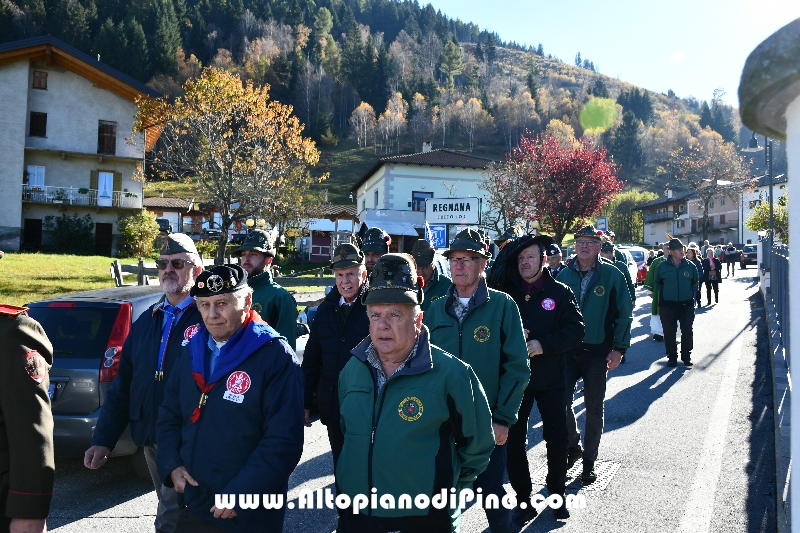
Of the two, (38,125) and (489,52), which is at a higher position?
(489,52)

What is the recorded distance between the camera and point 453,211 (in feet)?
38.2

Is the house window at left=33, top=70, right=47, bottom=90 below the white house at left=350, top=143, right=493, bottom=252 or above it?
above

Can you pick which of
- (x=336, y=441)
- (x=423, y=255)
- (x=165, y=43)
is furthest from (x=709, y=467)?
(x=165, y=43)

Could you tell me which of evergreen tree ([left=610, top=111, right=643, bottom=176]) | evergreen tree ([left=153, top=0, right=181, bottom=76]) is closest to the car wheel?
evergreen tree ([left=153, top=0, right=181, bottom=76])

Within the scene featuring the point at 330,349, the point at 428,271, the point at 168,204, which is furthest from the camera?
the point at 168,204

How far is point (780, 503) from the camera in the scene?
4629 millimetres

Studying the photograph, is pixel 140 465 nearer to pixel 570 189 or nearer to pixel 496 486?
pixel 496 486

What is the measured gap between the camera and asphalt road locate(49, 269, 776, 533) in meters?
4.77

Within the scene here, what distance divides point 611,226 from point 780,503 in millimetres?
78700

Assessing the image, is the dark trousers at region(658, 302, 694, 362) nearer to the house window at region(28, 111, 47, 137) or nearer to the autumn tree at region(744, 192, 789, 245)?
the autumn tree at region(744, 192, 789, 245)

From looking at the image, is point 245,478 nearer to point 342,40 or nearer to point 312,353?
point 312,353

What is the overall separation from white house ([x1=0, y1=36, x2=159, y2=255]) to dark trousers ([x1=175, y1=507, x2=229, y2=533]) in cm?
3531

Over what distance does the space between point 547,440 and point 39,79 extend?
41.7 m

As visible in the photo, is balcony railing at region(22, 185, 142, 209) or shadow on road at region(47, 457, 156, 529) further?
balcony railing at region(22, 185, 142, 209)
